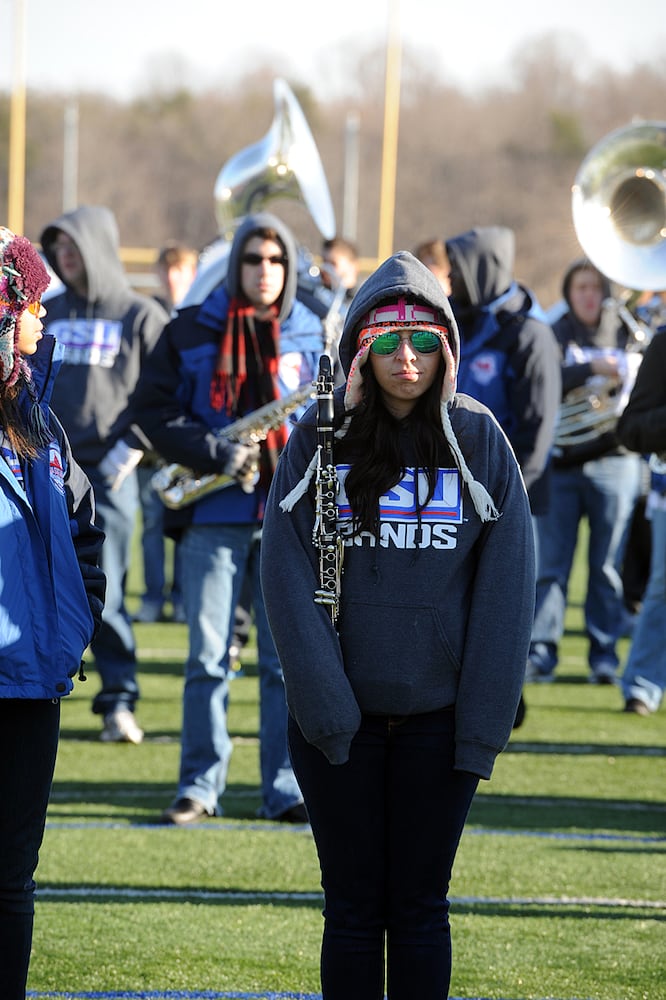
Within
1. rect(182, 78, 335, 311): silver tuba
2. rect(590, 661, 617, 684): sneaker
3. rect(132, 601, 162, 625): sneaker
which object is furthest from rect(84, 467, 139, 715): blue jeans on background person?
rect(132, 601, 162, 625): sneaker

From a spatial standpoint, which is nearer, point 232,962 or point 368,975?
point 368,975

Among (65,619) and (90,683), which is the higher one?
(65,619)

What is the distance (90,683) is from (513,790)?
10.9 feet

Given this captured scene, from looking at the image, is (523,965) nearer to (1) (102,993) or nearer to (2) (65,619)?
(1) (102,993)

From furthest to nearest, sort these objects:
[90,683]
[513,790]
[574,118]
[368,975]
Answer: [574,118]
[90,683]
[513,790]
[368,975]

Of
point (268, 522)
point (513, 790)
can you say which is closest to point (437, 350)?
point (268, 522)

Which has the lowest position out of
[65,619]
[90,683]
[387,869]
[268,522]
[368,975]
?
[90,683]

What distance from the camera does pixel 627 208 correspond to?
763cm

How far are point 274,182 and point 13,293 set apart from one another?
5225 mm

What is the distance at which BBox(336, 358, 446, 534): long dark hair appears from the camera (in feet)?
10.8

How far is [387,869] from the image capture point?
3273mm

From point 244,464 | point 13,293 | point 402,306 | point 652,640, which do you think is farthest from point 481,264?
point 13,293

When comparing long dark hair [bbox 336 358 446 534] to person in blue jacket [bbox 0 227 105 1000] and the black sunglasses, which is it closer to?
person in blue jacket [bbox 0 227 105 1000]

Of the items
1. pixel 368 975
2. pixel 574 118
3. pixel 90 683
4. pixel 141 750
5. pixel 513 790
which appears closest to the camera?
pixel 368 975
